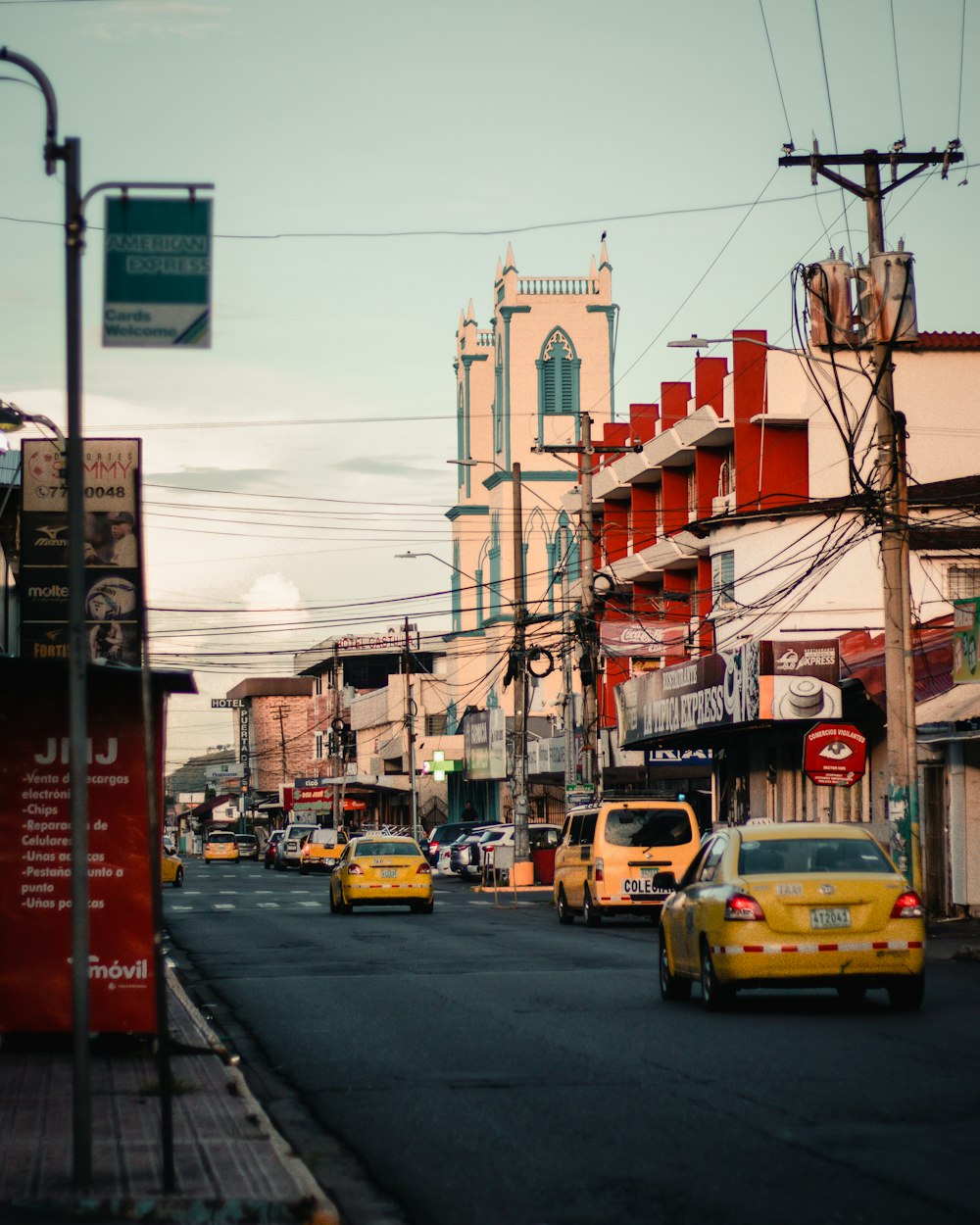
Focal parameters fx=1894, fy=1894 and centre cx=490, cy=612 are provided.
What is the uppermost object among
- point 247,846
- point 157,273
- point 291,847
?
point 157,273

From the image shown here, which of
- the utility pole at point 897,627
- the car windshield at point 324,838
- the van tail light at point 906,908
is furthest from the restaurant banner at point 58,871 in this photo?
the car windshield at point 324,838

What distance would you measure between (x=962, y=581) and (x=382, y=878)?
13.1m

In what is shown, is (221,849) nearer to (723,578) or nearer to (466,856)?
(466,856)

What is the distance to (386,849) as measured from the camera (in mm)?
36031

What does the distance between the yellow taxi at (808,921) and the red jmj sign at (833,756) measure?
11695 millimetres

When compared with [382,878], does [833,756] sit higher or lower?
higher

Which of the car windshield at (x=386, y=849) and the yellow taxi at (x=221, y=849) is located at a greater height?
the car windshield at (x=386, y=849)

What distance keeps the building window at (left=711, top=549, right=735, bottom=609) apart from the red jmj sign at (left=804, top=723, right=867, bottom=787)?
19.2 meters

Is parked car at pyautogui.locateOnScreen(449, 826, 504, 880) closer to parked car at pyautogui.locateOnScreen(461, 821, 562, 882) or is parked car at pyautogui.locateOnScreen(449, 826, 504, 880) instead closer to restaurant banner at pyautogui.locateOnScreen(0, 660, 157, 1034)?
parked car at pyautogui.locateOnScreen(461, 821, 562, 882)

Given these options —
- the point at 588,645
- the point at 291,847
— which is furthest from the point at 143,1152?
the point at 291,847

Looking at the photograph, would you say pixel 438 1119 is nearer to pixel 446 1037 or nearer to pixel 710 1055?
pixel 710 1055

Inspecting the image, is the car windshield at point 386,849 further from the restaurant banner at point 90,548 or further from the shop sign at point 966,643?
the shop sign at point 966,643

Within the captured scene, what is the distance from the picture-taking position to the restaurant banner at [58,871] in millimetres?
12445

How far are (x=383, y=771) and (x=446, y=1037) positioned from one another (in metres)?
82.8
